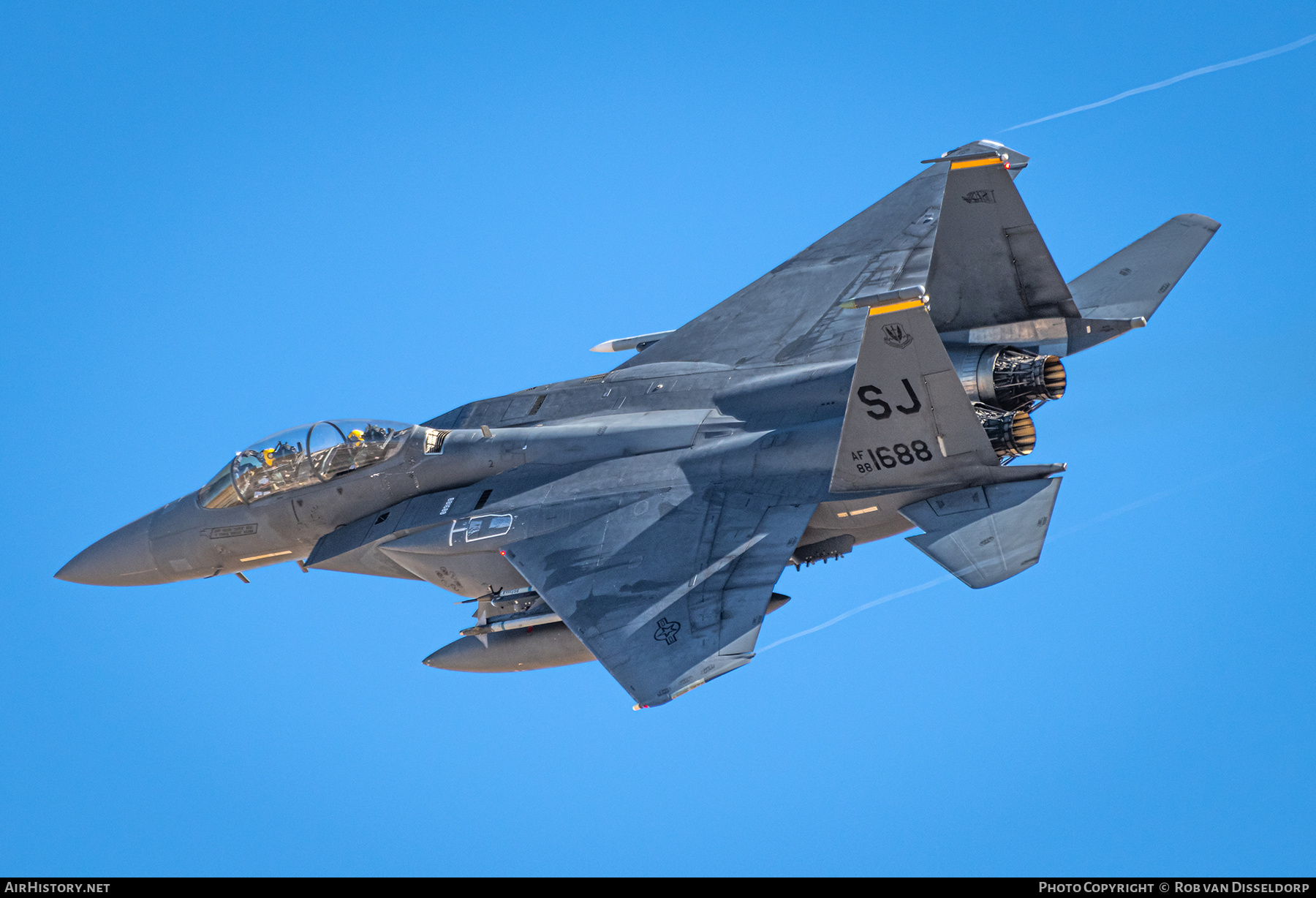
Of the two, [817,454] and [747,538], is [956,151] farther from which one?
[747,538]

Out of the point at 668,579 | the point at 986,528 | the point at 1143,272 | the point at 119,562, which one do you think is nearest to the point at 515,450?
the point at 668,579

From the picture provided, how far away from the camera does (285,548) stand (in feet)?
57.7

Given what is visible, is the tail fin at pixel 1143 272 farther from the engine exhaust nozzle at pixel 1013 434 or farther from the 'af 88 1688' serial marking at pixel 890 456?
the 'af 88 1688' serial marking at pixel 890 456

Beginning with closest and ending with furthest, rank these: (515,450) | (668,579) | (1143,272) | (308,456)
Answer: (668,579)
(515,450)
(1143,272)
(308,456)

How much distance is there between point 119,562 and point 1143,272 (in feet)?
41.2

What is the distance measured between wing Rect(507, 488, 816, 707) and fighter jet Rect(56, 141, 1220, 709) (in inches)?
0.9

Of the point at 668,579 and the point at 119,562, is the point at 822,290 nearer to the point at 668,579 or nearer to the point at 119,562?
the point at 668,579

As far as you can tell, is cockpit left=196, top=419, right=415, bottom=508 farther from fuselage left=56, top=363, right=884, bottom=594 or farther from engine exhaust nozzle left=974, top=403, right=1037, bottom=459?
engine exhaust nozzle left=974, top=403, right=1037, bottom=459

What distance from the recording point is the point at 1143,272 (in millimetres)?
16859

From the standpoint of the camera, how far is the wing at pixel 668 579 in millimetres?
13320

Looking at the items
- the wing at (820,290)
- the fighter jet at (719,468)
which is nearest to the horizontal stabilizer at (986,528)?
the fighter jet at (719,468)

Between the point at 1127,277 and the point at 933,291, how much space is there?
2.49 meters

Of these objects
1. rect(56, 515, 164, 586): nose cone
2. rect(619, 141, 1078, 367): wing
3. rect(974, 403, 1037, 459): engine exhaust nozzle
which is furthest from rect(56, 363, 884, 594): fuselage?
rect(974, 403, 1037, 459): engine exhaust nozzle

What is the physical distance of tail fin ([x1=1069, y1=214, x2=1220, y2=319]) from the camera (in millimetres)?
16562
